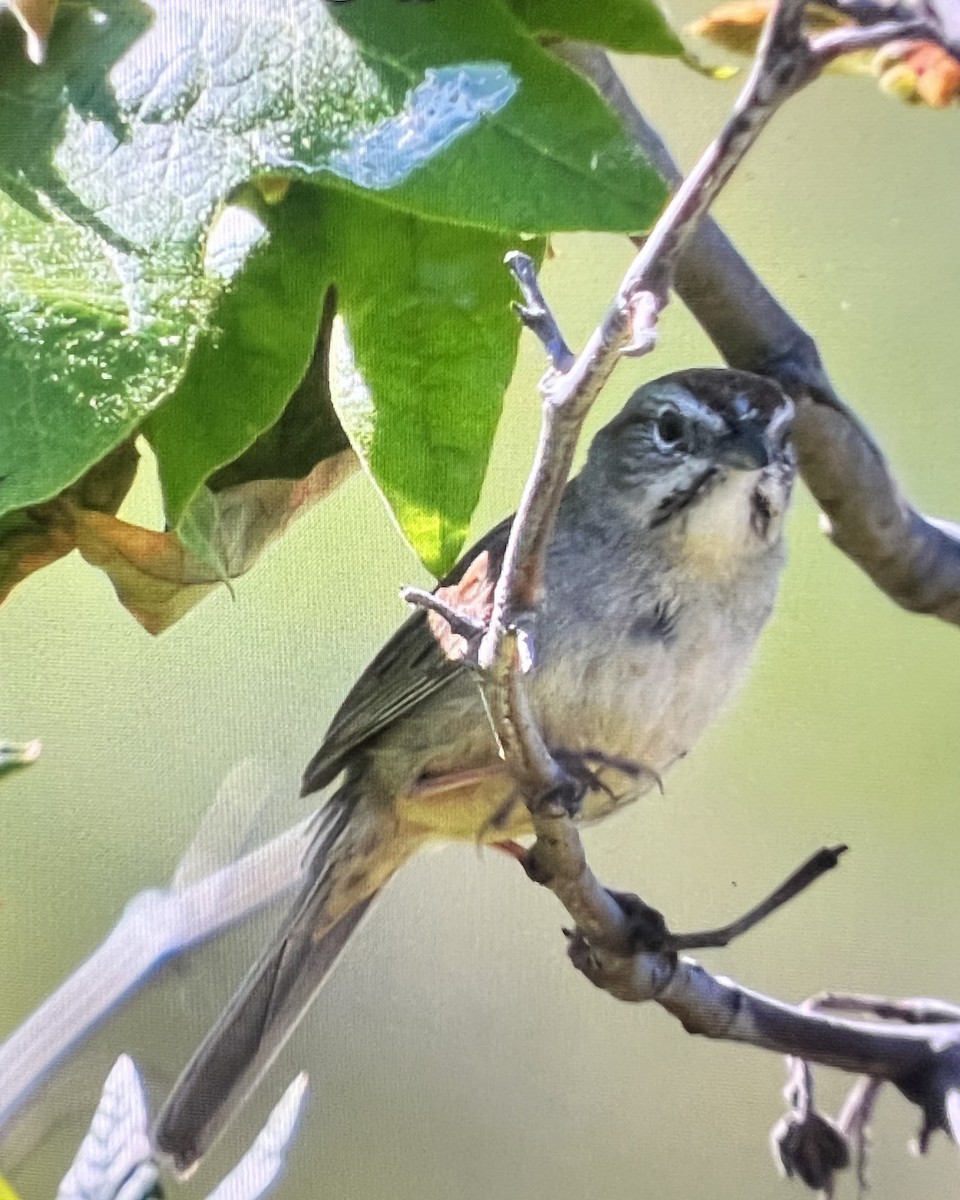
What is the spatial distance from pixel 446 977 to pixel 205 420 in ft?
1.12

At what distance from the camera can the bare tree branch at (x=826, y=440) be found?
0.54 metres

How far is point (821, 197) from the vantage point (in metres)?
0.53

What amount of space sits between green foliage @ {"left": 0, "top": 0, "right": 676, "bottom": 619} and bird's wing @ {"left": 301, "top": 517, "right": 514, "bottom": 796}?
0.03 m

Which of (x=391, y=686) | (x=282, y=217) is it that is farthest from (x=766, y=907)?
(x=282, y=217)

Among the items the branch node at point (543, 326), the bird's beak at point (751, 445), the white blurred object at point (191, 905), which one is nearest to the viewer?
the branch node at point (543, 326)

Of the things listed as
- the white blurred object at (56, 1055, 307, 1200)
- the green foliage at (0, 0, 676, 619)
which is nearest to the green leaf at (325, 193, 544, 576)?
the green foliage at (0, 0, 676, 619)

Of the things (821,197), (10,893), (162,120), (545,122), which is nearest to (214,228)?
(162,120)

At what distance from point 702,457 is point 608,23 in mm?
226

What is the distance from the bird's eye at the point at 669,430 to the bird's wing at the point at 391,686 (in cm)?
9

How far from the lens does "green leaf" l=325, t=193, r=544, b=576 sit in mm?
561

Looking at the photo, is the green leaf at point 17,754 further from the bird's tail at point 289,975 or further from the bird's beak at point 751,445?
the bird's beak at point 751,445

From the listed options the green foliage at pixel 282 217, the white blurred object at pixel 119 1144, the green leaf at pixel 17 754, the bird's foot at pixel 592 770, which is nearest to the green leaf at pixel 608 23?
the green foliage at pixel 282 217

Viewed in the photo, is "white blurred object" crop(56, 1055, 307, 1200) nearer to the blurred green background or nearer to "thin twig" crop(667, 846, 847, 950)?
the blurred green background

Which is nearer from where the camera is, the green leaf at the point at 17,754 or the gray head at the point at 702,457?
the gray head at the point at 702,457
